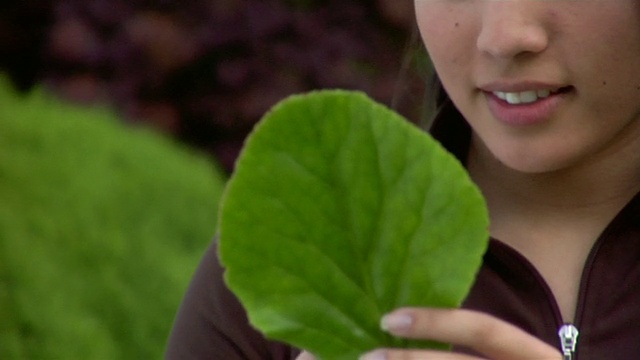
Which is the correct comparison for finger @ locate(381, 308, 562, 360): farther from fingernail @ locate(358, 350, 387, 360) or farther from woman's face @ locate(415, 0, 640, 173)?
woman's face @ locate(415, 0, 640, 173)

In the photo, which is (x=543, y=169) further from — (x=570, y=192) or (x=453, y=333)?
(x=453, y=333)

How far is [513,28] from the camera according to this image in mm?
1379

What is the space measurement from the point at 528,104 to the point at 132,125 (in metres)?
3.17

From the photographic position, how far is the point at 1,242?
3.12m

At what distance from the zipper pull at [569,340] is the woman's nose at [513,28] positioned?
40 centimetres

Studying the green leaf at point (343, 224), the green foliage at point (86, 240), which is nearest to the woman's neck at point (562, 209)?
the green leaf at point (343, 224)

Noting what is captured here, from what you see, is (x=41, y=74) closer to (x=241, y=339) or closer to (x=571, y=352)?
(x=241, y=339)

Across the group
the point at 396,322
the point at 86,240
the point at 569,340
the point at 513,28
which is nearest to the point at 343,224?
the point at 396,322

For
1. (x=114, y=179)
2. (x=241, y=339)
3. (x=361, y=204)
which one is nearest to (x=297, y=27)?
(x=114, y=179)

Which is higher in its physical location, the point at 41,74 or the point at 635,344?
the point at 635,344

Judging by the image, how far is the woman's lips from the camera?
1464 millimetres

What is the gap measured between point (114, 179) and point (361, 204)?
249 cm

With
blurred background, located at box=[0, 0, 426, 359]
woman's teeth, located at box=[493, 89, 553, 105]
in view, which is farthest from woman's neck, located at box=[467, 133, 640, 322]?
blurred background, located at box=[0, 0, 426, 359]

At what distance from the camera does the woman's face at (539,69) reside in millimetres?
1403
